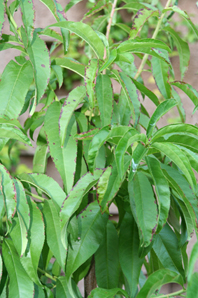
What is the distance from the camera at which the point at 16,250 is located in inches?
22.9

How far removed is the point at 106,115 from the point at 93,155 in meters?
A: 0.12

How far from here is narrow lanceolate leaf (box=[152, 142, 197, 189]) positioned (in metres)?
0.42

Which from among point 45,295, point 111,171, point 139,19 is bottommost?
point 45,295

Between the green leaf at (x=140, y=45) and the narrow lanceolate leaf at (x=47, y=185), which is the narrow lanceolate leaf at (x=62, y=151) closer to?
the narrow lanceolate leaf at (x=47, y=185)

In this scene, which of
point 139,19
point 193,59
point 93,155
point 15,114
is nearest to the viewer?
point 93,155

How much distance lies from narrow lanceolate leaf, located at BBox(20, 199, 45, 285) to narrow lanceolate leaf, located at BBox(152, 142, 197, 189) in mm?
239

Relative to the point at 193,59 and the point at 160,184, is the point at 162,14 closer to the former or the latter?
the point at 160,184

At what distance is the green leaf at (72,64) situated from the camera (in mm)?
624

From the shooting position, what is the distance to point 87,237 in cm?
57

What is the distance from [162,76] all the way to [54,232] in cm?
37

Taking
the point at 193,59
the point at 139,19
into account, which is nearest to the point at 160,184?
the point at 139,19

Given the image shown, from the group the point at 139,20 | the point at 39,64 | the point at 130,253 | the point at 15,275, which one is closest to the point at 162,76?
the point at 139,20

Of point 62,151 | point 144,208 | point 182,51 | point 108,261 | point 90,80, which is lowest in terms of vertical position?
point 108,261

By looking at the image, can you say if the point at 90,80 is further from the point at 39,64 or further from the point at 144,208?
the point at 144,208
